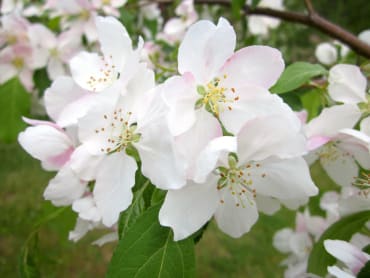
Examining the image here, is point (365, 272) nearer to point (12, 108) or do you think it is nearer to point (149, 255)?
point (149, 255)

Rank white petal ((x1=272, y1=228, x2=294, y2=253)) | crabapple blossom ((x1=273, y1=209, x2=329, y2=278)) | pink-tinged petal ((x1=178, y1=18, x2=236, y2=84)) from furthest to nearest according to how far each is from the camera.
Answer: white petal ((x1=272, y1=228, x2=294, y2=253)) < crabapple blossom ((x1=273, y1=209, x2=329, y2=278)) < pink-tinged petal ((x1=178, y1=18, x2=236, y2=84))

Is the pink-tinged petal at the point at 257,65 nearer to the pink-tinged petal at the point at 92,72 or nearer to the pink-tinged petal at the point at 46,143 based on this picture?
the pink-tinged petal at the point at 92,72

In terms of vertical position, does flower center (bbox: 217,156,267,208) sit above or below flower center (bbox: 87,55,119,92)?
below

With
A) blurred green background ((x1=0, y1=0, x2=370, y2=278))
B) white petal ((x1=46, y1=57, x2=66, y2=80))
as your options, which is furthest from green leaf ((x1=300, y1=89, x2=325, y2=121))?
blurred green background ((x1=0, y1=0, x2=370, y2=278))

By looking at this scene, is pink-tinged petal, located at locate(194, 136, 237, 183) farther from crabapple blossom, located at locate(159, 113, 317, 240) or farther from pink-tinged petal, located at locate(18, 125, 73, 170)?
pink-tinged petal, located at locate(18, 125, 73, 170)

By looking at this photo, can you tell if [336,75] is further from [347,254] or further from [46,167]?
[46,167]

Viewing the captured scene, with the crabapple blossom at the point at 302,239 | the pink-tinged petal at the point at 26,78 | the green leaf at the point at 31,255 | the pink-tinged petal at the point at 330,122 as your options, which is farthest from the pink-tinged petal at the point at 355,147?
the pink-tinged petal at the point at 26,78
